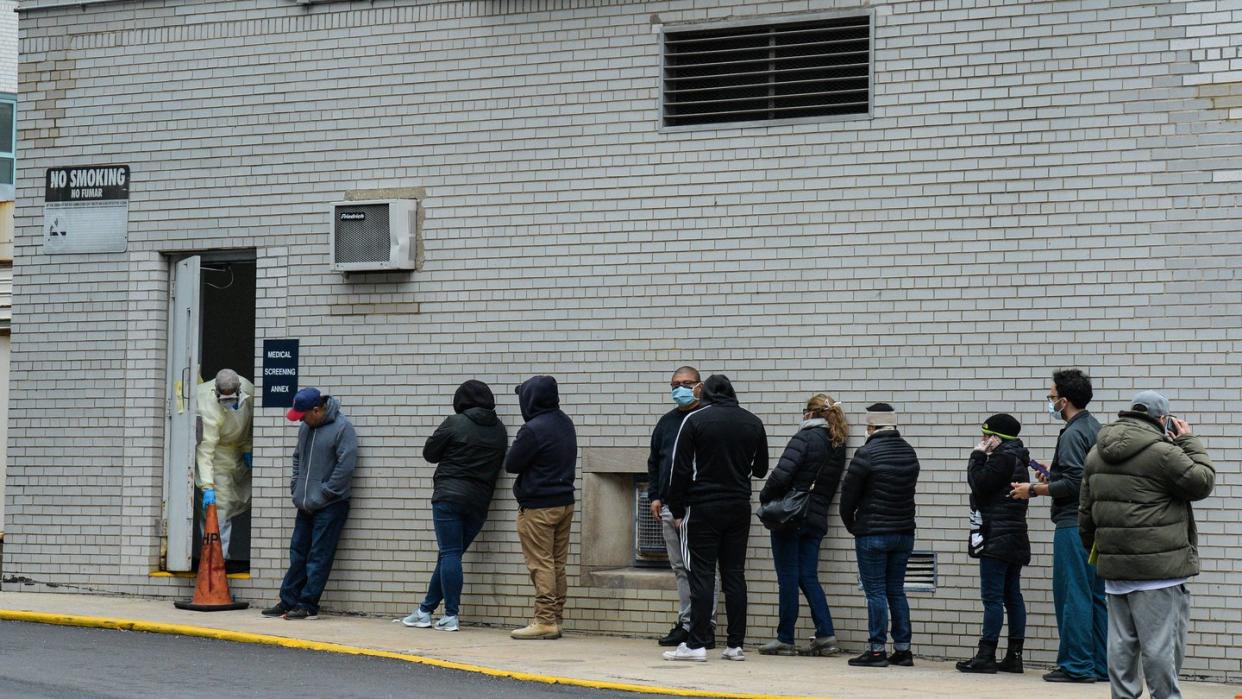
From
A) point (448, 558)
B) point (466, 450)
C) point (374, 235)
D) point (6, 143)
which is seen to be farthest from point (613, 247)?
point (6, 143)

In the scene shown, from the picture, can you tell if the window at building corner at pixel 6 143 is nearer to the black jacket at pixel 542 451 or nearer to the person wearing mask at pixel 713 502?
the black jacket at pixel 542 451

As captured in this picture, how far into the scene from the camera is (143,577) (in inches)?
531

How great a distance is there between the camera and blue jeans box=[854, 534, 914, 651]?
35.2 ft

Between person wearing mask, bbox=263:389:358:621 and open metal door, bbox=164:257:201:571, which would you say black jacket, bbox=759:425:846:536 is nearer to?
person wearing mask, bbox=263:389:358:621

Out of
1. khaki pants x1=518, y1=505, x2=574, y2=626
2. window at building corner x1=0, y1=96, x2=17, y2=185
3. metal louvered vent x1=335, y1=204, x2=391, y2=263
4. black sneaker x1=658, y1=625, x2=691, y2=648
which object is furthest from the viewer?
window at building corner x1=0, y1=96, x2=17, y2=185

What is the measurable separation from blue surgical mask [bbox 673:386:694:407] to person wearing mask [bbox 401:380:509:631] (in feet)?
5.23

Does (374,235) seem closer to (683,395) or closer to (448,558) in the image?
(448,558)

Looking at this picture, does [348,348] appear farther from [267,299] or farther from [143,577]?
[143,577]

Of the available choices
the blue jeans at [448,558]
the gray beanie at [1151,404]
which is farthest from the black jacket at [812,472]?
the gray beanie at [1151,404]

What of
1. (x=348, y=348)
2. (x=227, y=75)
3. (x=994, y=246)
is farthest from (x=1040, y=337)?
(x=227, y=75)

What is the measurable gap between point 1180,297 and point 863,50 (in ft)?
9.14

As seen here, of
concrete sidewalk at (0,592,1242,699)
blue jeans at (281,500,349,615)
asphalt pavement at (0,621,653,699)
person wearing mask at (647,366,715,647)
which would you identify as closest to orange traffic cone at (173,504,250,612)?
concrete sidewalk at (0,592,1242,699)

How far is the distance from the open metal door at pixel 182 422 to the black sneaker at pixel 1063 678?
23.0 feet

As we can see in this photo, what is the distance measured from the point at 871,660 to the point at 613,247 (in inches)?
140
